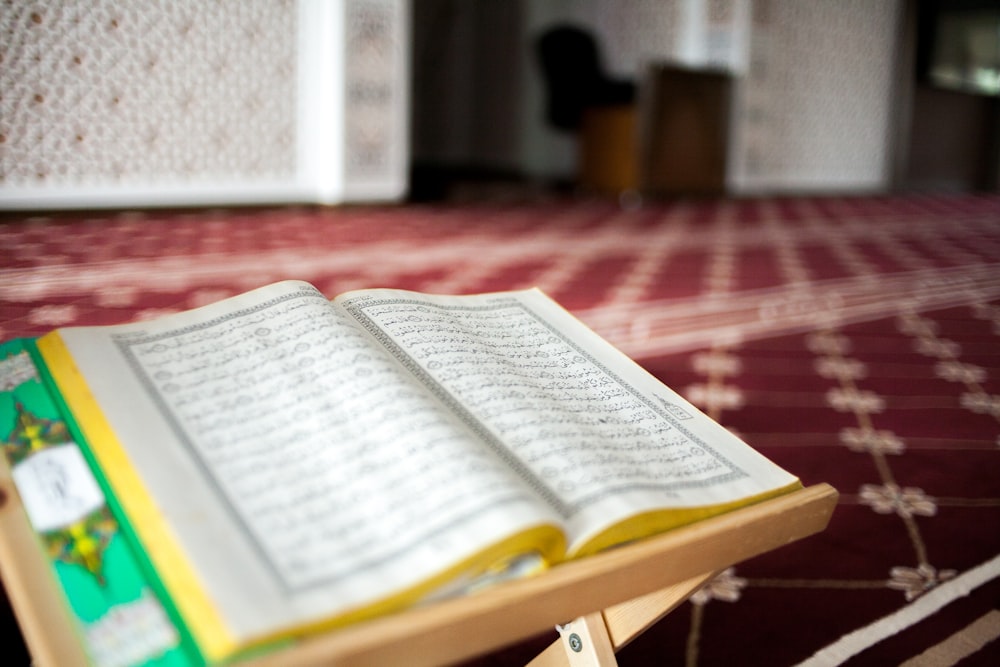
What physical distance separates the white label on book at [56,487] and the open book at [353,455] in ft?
0.04

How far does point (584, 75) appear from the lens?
26.9 feet

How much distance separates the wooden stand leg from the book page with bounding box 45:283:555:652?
203 mm

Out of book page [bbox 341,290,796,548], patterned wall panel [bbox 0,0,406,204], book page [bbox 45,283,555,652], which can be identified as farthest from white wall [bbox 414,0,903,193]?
book page [bbox 45,283,555,652]

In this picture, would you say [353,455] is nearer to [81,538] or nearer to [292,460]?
[292,460]

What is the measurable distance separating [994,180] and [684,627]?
11989mm

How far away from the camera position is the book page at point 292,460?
49 centimetres

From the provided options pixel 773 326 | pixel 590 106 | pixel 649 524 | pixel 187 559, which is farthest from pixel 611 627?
pixel 590 106

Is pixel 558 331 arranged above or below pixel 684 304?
above

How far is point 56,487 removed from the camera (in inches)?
22.6

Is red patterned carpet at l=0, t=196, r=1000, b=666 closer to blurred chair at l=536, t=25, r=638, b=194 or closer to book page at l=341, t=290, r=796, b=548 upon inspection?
book page at l=341, t=290, r=796, b=548

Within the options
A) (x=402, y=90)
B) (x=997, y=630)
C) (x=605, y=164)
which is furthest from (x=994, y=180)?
(x=997, y=630)

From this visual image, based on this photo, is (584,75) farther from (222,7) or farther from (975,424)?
(975,424)

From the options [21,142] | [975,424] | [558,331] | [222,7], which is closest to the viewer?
[558,331]

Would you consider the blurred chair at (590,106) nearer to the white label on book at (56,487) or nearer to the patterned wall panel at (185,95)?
the patterned wall panel at (185,95)
